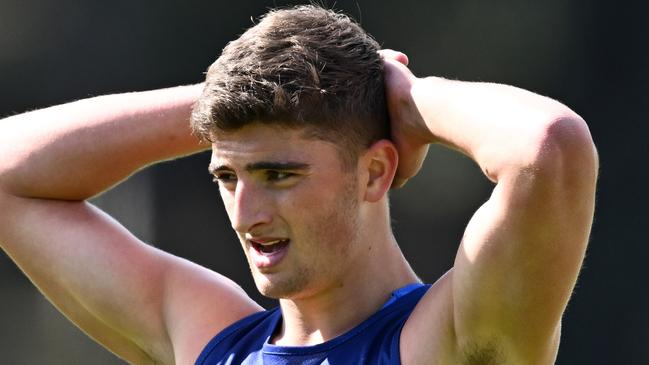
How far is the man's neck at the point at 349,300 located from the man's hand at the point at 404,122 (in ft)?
0.58

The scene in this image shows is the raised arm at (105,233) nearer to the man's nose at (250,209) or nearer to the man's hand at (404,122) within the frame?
the man's nose at (250,209)

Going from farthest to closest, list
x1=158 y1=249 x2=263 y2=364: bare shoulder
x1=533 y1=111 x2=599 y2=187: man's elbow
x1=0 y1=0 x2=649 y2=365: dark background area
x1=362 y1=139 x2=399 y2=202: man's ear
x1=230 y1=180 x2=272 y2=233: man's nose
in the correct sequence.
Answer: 1. x1=0 y1=0 x2=649 y2=365: dark background area
2. x1=158 y1=249 x2=263 y2=364: bare shoulder
3. x1=362 y1=139 x2=399 y2=202: man's ear
4. x1=230 y1=180 x2=272 y2=233: man's nose
5. x1=533 y1=111 x2=599 y2=187: man's elbow

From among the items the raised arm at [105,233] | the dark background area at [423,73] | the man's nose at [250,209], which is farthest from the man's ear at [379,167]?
the dark background area at [423,73]

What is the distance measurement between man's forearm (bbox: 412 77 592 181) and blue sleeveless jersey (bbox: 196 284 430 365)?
376mm

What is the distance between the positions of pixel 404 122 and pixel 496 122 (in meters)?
0.30

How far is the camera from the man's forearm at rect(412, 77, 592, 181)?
2285 millimetres

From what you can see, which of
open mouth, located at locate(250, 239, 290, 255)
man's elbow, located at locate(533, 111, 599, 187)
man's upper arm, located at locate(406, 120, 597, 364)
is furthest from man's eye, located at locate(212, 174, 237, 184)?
man's elbow, located at locate(533, 111, 599, 187)

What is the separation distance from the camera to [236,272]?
19.3ft

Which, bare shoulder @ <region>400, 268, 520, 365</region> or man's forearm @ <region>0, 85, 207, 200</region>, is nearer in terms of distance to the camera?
bare shoulder @ <region>400, 268, 520, 365</region>

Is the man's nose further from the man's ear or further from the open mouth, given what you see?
the man's ear

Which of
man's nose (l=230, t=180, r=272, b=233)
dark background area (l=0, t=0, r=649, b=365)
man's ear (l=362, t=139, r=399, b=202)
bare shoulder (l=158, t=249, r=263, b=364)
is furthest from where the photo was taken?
dark background area (l=0, t=0, r=649, b=365)

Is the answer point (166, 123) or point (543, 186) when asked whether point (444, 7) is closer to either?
point (166, 123)

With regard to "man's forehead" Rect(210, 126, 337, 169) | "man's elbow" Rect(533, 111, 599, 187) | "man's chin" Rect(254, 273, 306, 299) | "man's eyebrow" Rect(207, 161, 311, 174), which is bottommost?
"man's chin" Rect(254, 273, 306, 299)

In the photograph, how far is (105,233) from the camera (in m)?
3.08
